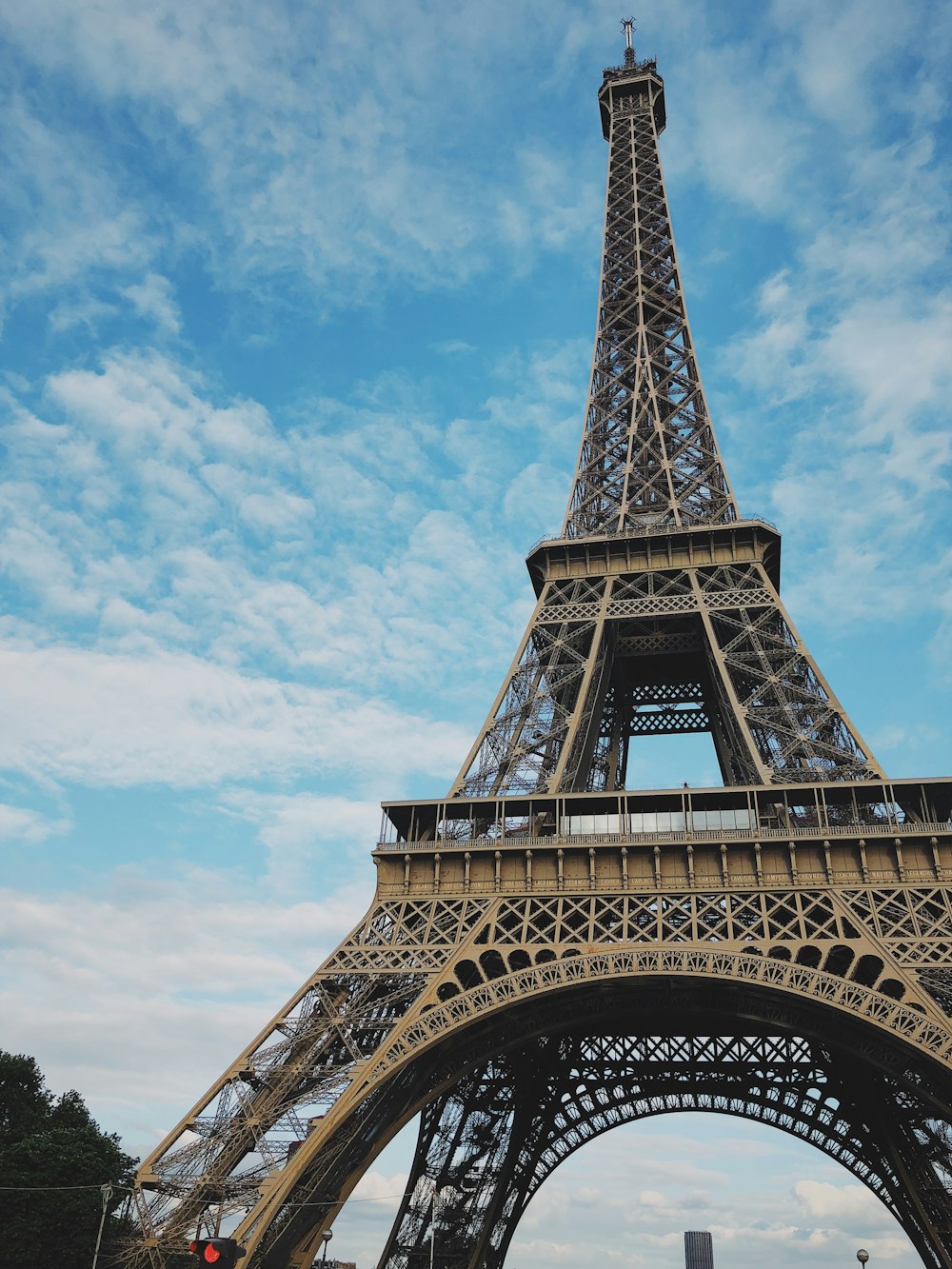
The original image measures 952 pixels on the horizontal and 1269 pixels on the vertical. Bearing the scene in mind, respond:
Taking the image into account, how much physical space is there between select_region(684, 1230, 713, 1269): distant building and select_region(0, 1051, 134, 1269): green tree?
160038 mm

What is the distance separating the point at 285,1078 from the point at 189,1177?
3.23 meters

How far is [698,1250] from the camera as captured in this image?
167 m

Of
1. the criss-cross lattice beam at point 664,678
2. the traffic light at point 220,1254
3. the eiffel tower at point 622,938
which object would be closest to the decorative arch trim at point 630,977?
the eiffel tower at point 622,938

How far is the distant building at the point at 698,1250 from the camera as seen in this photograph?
541ft

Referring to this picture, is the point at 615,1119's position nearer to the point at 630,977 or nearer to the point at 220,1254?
the point at 630,977

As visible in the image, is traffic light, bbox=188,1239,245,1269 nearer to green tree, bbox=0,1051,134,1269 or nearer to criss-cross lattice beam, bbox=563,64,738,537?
green tree, bbox=0,1051,134,1269

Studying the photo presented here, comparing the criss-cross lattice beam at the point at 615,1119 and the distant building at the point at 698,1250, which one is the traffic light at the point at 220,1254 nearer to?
the criss-cross lattice beam at the point at 615,1119

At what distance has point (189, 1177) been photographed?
86.1ft

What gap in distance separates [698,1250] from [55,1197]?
16492cm

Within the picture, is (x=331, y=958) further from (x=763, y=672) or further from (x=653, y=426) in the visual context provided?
(x=653, y=426)

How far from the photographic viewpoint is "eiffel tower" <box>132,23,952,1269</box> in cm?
2761

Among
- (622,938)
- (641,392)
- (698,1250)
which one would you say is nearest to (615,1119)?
(622,938)

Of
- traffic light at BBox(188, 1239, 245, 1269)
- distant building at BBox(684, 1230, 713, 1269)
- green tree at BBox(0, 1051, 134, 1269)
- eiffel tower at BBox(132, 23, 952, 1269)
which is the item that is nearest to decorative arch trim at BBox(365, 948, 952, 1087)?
eiffel tower at BBox(132, 23, 952, 1269)

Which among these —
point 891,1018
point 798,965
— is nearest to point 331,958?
point 798,965
